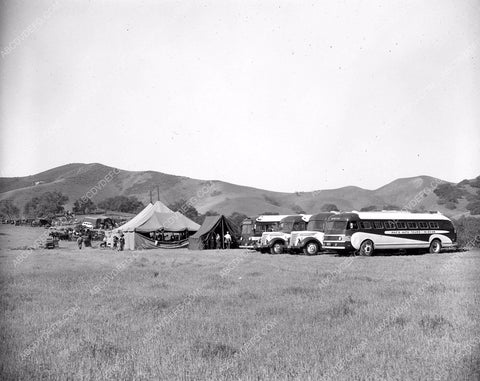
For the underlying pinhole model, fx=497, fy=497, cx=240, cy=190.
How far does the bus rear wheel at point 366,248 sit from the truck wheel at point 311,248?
8.96 ft

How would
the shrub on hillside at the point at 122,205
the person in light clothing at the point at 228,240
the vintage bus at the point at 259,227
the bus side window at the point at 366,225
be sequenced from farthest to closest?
the shrub on hillside at the point at 122,205, the person in light clothing at the point at 228,240, the vintage bus at the point at 259,227, the bus side window at the point at 366,225

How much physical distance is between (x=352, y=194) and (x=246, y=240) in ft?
456

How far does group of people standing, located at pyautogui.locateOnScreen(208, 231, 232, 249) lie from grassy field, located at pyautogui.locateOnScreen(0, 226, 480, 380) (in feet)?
73.6

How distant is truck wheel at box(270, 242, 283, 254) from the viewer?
99.7 ft

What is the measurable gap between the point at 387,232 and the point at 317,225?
13.0 ft

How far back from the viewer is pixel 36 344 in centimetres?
718

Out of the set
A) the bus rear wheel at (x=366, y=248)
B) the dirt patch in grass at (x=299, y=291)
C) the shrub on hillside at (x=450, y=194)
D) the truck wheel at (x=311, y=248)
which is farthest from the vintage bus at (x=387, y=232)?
the shrub on hillside at (x=450, y=194)

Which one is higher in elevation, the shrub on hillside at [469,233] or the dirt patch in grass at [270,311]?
the shrub on hillside at [469,233]

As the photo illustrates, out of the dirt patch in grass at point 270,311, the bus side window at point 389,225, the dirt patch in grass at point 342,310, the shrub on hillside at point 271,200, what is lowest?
the dirt patch in grass at point 270,311

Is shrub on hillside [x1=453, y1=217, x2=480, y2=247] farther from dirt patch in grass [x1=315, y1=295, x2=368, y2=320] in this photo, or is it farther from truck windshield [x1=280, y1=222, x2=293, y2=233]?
dirt patch in grass [x1=315, y1=295, x2=368, y2=320]

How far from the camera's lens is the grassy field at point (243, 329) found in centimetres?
593

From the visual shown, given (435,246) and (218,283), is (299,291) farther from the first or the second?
(435,246)

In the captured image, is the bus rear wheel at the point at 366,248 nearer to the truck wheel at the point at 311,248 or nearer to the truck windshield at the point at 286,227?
the truck wheel at the point at 311,248

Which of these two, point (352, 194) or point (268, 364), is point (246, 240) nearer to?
point (268, 364)
